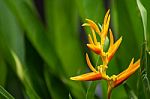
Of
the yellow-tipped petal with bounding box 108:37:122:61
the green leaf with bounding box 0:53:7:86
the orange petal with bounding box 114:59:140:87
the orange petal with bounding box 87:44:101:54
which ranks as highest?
the orange petal with bounding box 87:44:101:54

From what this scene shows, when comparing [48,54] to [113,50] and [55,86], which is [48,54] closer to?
[55,86]

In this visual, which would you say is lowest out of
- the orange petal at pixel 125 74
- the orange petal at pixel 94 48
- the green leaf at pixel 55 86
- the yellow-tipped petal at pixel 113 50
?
the green leaf at pixel 55 86

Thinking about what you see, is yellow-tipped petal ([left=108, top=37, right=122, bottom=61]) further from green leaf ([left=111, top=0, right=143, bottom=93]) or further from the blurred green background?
green leaf ([left=111, top=0, right=143, bottom=93])

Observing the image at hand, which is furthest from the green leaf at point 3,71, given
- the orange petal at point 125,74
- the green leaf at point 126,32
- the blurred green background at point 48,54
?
the orange petal at point 125,74

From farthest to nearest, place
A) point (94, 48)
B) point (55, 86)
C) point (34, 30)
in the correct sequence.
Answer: point (34, 30) → point (55, 86) → point (94, 48)

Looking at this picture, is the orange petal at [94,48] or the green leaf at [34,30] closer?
the orange petal at [94,48]

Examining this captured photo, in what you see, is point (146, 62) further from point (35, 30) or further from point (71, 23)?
point (71, 23)

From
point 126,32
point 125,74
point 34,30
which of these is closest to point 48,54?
point 34,30

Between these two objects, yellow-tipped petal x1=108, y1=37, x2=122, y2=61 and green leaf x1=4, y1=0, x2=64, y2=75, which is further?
green leaf x1=4, y1=0, x2=64, y2=75

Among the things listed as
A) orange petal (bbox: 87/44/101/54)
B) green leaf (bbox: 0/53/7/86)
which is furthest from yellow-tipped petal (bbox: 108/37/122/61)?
green leaf (bbox: 0/53/7/86)

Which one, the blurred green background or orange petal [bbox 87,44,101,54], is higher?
orange petal [bbox 87,44,101,54]

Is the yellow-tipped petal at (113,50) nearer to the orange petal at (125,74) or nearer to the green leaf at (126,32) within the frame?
the orange petal at (125,74)
